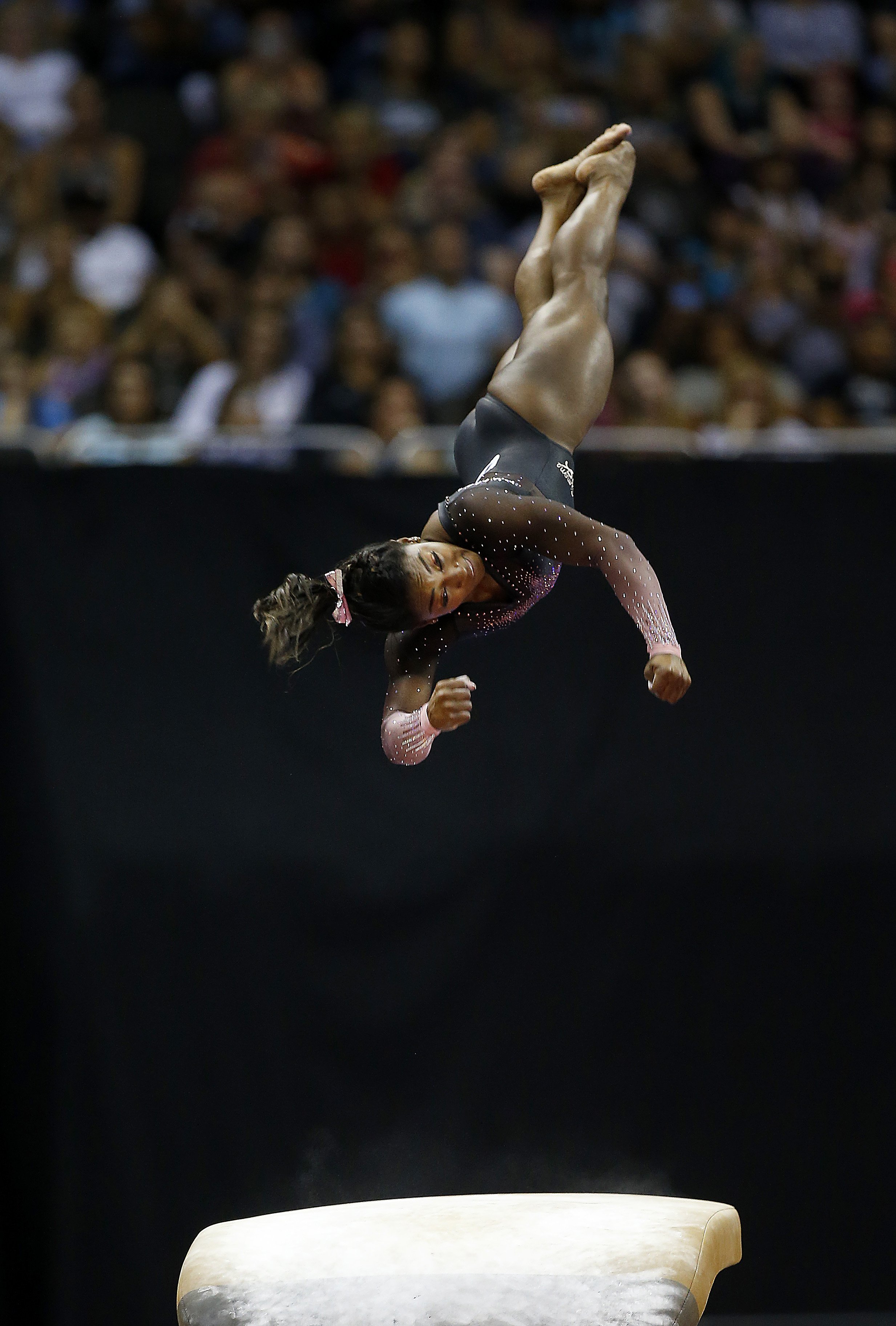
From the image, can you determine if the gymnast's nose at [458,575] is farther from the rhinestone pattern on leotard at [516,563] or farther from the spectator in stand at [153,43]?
the spectator in stand at [153,43]

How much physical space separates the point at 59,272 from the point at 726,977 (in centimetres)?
345

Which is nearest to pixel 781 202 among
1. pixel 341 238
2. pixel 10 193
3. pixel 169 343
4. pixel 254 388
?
pixel 341 238

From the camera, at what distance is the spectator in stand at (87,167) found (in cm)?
573

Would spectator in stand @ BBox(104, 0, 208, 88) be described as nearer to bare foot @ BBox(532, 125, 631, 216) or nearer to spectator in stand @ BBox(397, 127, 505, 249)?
spectator in stand @ BBox(397, 127, 505, 249)

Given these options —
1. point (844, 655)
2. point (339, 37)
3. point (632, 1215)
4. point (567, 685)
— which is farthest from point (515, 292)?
point (339, 37)

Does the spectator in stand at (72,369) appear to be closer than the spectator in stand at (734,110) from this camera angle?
Yes

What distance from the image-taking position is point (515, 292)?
296 cm

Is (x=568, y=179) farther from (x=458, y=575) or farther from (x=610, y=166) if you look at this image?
(x=458, y=575)

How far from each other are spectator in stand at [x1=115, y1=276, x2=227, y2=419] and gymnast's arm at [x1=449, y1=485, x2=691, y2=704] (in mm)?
2636

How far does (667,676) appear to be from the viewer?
2311 mm

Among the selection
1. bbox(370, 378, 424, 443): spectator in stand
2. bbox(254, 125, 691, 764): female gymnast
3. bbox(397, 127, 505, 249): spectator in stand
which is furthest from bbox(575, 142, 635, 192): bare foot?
bbox(397, 127, 505, 249): spectator in stand

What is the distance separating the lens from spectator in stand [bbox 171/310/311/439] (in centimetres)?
489

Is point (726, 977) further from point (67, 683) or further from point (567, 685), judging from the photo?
point (67, 683)

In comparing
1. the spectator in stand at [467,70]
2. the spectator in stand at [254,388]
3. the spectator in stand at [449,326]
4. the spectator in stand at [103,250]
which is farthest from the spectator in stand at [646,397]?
the spectator in stand at [467,70]
